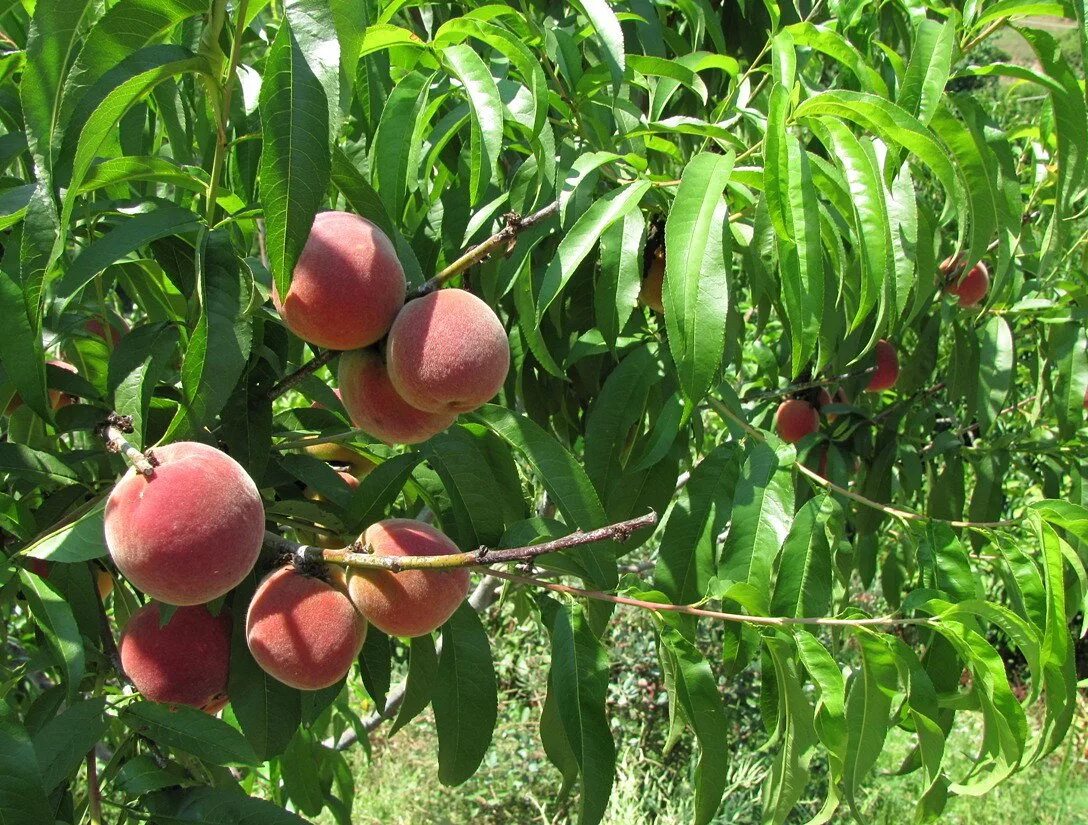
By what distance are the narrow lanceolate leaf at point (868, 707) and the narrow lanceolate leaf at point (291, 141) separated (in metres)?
0.74

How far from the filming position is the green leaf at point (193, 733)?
990 millimetres

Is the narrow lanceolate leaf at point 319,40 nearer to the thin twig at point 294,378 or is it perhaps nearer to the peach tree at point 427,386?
the peach tree at point 427,386

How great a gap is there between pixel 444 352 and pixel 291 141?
0.27 m

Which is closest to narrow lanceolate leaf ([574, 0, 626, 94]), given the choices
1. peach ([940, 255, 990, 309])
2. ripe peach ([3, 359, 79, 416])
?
ripe peach ([3, 359, 79, 416])

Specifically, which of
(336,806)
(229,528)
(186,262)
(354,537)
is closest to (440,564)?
(229,528)

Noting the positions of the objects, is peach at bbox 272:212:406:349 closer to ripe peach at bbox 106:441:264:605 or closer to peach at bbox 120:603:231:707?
ripe peach at bbox 106:441:264:605

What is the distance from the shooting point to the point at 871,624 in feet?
3.61

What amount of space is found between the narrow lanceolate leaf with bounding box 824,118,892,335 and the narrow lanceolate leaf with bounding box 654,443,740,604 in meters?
0.32

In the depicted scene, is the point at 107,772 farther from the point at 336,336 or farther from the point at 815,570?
the point at 815,570

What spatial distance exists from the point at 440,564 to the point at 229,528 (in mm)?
186

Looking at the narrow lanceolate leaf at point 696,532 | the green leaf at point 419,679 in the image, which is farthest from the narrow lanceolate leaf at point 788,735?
the green leaf at point 419,679

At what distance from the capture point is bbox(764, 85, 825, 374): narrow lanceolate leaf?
0.98 metres

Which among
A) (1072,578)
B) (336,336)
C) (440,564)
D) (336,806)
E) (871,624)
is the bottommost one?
(336,806)

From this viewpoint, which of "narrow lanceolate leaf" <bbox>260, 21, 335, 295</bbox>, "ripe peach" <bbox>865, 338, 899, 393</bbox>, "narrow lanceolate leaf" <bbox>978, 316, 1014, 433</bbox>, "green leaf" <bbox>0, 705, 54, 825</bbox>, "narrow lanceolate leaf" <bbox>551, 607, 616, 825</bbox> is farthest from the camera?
"ripe peach" <bbox>865, 338, 899, 393</bbox>
